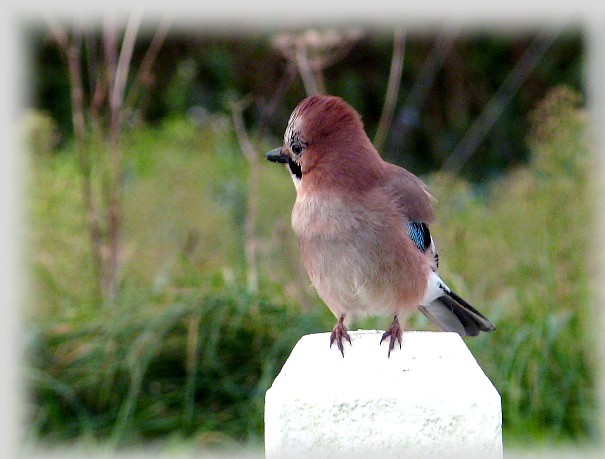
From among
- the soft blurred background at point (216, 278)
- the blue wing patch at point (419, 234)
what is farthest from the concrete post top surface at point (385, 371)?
the soft blurred background at point (216, 278)

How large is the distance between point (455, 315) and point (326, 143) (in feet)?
2.49

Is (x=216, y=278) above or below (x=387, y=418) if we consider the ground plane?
below

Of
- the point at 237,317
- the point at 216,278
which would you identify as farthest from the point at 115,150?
the point at 237,317

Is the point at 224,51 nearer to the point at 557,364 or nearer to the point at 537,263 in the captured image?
the point at 537,263

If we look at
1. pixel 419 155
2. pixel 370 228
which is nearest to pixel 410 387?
pixel 370 228

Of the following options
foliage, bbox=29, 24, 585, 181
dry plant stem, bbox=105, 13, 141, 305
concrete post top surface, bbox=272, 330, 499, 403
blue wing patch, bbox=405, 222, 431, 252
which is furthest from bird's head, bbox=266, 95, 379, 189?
foliage, bbox=29, 24, 585, 181

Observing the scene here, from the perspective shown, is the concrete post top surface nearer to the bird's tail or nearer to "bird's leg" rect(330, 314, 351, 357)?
"bird's leg" rect(330, 314, 351, 357)

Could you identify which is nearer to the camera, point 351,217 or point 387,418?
point 387,418

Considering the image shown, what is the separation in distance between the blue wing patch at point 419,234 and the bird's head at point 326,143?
28 cm

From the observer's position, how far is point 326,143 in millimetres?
3090

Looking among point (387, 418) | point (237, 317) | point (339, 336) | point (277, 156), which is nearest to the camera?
point (387, 418)

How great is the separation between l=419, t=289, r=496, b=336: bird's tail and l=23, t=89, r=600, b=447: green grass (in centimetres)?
108

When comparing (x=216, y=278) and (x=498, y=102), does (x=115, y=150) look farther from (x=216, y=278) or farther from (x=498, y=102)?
(x=498, y=102)

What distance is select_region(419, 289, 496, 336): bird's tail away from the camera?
11.2 ft
